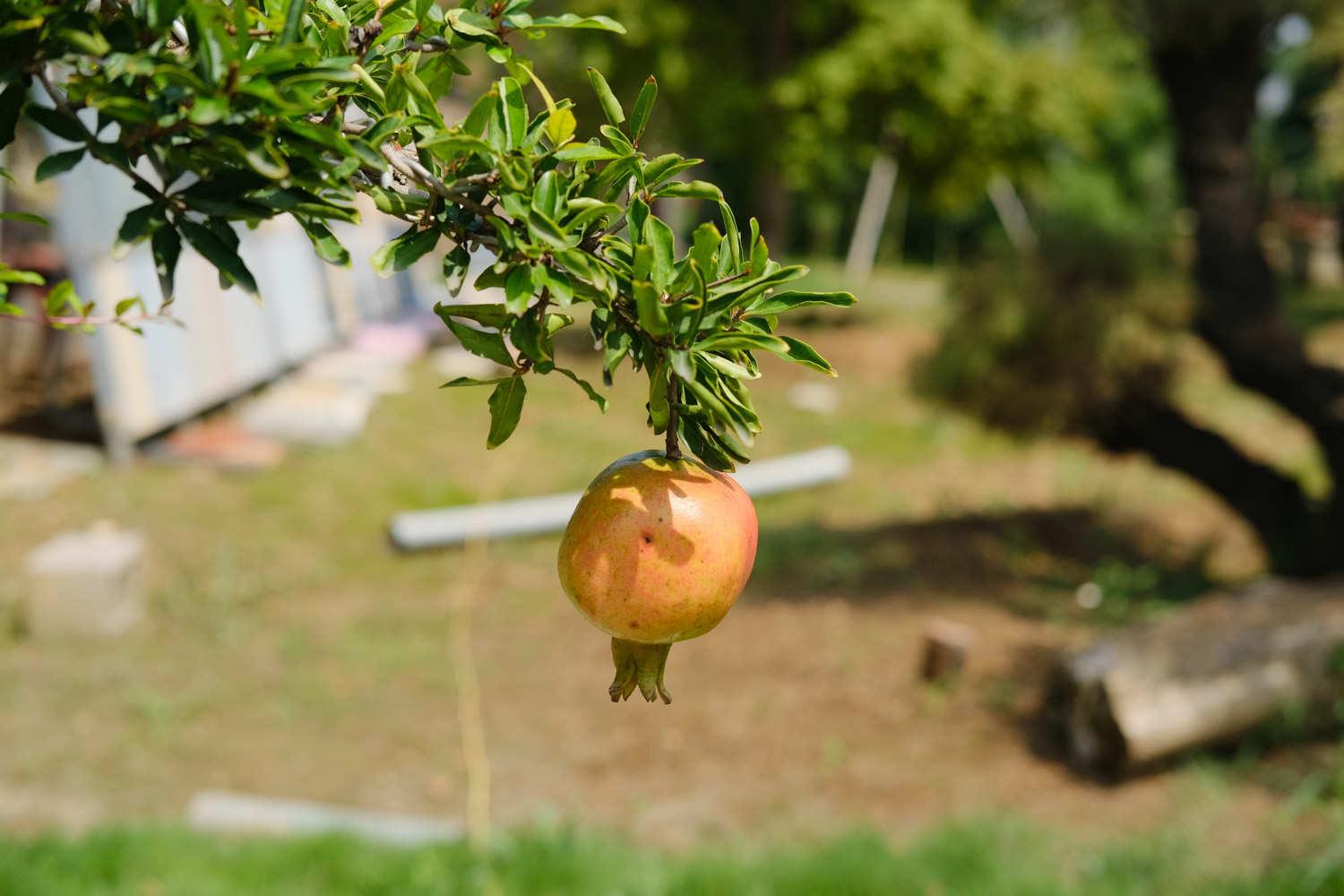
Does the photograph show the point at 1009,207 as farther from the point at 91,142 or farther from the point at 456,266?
the point at 91,142

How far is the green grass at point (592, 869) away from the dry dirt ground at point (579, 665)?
1.30 ft

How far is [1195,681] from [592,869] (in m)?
2.46

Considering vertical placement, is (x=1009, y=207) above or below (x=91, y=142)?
below

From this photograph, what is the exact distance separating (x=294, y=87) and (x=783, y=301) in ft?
1.32

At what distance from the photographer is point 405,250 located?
3.03 ft

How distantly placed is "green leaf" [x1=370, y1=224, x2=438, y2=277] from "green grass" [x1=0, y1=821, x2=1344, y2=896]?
297 cm

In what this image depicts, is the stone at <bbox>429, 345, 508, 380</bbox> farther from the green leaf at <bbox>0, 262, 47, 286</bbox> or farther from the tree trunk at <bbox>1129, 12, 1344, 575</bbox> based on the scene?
the green leaf at <bbox>0, 262, 47, 286</bbox>

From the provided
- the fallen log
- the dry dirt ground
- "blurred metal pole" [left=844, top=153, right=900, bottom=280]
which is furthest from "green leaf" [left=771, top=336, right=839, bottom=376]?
"blurred metal pole" [left=844, top=153, right=900, bottom=280]

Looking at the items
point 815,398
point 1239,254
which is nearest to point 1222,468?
point 1239,254

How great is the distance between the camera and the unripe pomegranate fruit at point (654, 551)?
1010 millimetres

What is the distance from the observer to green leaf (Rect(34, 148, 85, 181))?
871 millimetres

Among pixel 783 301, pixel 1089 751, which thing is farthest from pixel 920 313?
pixel 783 301

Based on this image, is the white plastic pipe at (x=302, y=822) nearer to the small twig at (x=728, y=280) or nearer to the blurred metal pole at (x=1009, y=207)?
the small twig at (x=728, y=280)

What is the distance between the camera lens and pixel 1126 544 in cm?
750
